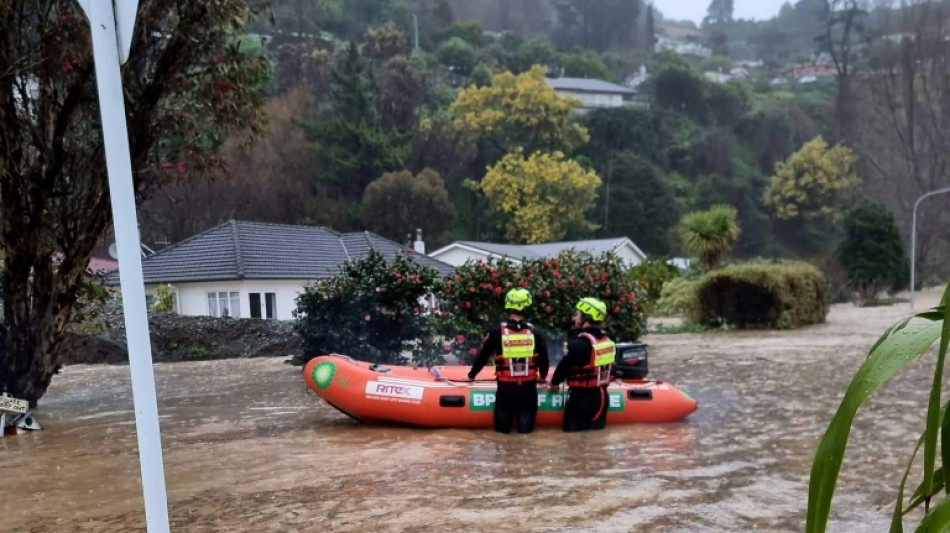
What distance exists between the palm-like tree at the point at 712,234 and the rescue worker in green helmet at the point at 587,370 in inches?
753

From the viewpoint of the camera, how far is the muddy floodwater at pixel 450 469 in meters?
5.99

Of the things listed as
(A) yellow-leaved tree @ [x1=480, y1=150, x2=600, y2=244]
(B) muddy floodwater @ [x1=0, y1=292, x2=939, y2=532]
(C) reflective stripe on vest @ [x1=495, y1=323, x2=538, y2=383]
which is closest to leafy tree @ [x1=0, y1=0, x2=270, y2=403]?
(B) muddy floodwater @ [x1=0, y1=292, x2=939, y2=532]

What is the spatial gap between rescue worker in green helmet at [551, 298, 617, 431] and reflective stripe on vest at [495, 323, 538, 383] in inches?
12.7

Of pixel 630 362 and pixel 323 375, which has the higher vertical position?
pixel 323 375

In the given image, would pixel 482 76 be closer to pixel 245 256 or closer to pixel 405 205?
pixel 405 205

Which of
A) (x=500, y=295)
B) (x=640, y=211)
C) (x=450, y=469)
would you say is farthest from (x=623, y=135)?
(x=450, y=469)

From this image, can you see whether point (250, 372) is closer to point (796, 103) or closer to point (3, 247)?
point (3, 247)

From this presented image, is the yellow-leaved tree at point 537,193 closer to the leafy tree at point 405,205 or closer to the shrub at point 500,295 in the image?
the leafy tree at point 405,205

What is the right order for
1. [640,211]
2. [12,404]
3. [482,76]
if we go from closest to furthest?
1. [12,404]
2. [640,211]
3. [482,76]

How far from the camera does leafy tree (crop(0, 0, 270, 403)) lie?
9.84 m

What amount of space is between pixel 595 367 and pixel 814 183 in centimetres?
5003

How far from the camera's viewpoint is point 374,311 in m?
13.0

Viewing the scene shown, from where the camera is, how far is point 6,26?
31.4 ft

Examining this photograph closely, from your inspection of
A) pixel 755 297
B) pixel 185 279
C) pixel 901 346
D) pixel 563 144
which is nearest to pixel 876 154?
pixel 563 144
